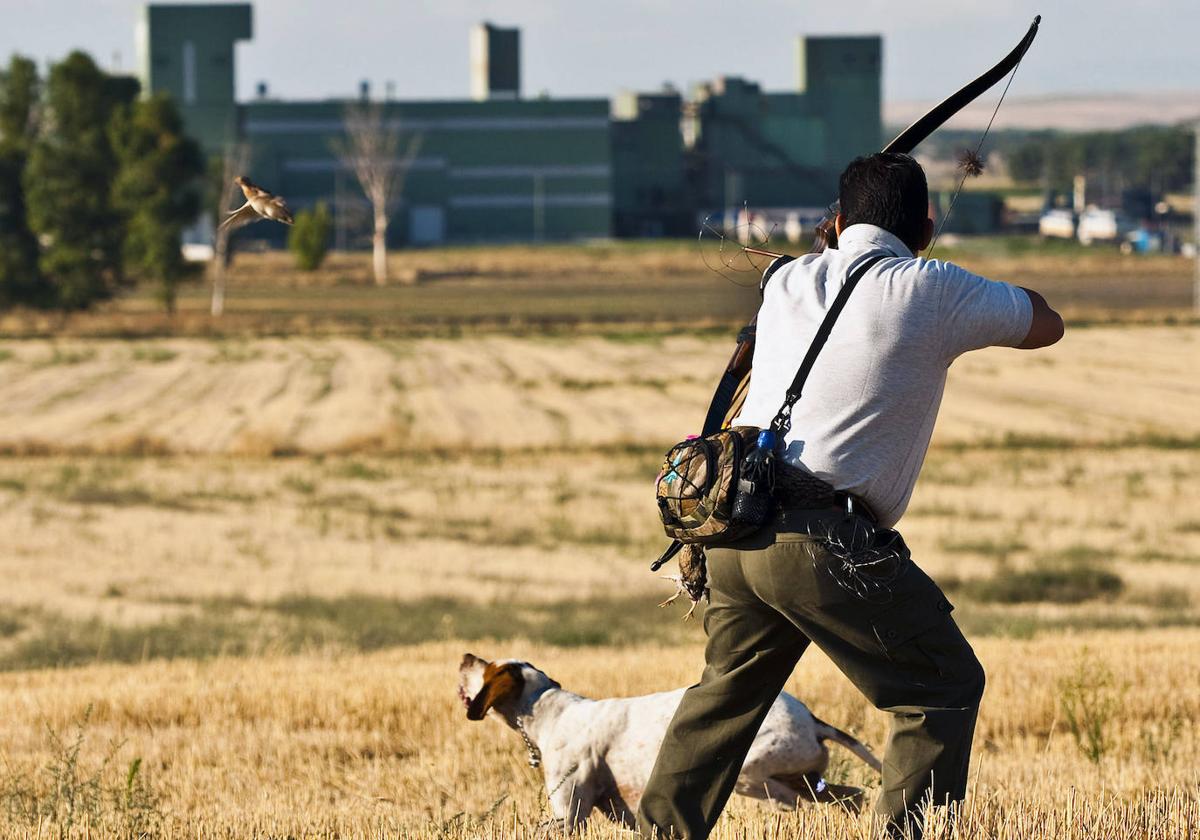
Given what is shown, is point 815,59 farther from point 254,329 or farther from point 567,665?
point 567,665

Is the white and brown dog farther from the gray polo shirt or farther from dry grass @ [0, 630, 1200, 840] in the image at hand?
the gray polo shirt

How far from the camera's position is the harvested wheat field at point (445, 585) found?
6.43 m

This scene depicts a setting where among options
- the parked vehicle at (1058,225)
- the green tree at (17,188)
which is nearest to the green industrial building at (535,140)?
the parked vehicle at (1058,225)

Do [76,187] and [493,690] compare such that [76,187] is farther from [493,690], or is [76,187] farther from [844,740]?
[844,740]

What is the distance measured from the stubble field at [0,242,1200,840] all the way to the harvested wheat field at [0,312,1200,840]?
0.15 feet

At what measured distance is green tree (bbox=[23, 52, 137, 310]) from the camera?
5862cm

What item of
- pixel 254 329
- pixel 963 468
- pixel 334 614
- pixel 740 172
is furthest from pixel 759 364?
pixel 740 172

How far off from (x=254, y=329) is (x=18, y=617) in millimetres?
40897

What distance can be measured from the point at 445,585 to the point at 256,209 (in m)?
11.2

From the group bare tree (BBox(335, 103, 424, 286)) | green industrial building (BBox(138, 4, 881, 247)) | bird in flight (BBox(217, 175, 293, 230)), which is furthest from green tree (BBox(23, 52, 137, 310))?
bird in flight (BBox(217, 175, 293, 230))

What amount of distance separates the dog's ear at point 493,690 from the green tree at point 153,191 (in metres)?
54.3

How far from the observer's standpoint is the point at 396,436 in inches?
1133

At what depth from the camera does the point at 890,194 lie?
15.5 ft

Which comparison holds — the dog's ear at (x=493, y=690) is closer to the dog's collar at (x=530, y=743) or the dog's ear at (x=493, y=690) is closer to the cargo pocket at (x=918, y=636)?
the dog's collar at (x=530, y=743)
